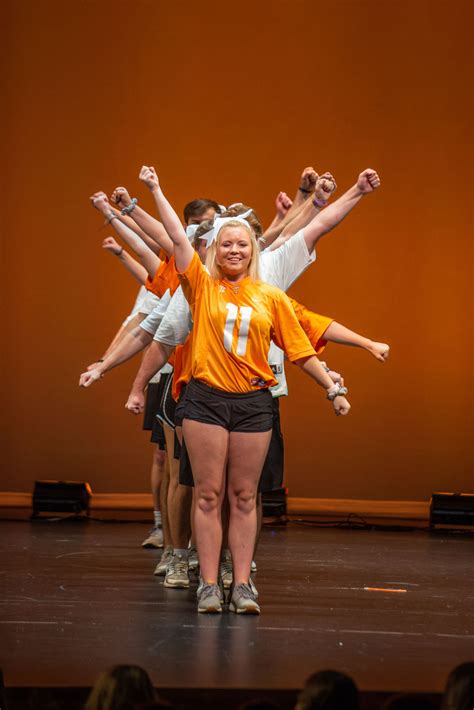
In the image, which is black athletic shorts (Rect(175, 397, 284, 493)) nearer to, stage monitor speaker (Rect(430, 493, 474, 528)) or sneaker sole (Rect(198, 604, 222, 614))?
sneaker sole (Rect(198, 604, 222, 614))

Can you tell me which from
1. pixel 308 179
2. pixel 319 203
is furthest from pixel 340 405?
pixel 308 179

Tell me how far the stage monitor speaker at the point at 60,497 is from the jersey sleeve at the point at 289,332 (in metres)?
3.51

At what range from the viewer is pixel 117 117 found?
23.3 feet

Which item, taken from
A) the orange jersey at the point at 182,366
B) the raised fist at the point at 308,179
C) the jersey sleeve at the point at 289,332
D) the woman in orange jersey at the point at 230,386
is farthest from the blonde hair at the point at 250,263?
the raised fist at the point at 308,179

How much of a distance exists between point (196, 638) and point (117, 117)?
4988mm

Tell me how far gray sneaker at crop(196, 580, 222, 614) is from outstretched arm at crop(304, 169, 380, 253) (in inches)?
49.8

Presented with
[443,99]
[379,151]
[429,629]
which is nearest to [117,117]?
[379,151]

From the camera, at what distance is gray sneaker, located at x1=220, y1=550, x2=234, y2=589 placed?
12.7 ft

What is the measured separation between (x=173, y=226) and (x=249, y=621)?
4.19ft

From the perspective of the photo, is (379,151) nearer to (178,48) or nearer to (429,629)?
(178,48)

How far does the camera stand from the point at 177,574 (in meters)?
3.80

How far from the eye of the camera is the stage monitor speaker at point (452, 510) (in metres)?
6.45

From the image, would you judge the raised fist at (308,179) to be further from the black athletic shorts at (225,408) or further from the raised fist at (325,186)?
the black athletic shorts at (225,408)

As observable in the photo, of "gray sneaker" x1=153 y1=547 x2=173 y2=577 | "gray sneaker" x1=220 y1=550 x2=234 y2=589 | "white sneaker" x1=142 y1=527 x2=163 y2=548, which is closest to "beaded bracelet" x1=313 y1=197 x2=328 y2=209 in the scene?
"gray sneaker" x1=220 y1=550 x2=234 y2=589
